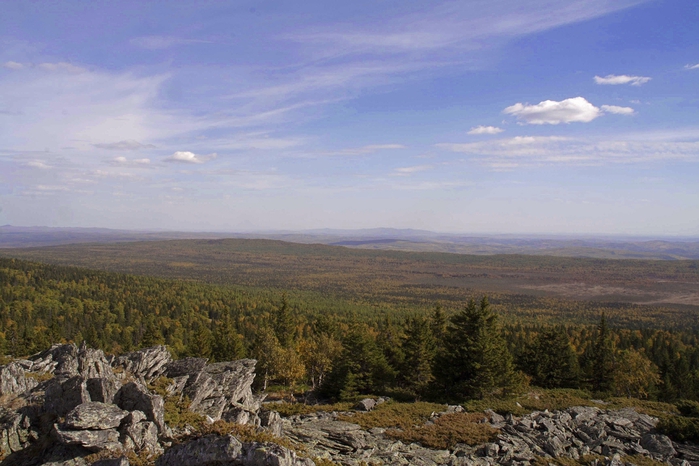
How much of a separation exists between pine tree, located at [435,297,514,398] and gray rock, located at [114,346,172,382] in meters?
24.9

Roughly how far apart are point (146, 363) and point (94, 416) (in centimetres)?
1052

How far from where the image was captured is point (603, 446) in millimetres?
22750

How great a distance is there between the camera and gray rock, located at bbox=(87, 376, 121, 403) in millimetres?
17719

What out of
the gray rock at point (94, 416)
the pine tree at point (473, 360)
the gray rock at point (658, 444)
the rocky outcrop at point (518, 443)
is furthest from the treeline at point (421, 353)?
the gray rock at point (94, 416)

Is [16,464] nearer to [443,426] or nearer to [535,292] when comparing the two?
[443,426]

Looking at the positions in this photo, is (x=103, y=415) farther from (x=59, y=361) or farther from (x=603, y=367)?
(x=603, y=367)

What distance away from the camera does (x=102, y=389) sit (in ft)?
58.4

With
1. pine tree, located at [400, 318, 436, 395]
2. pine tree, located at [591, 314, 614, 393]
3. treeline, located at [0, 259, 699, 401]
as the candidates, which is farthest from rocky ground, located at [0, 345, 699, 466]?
pine tree, located at [591, 314, 614, 393]

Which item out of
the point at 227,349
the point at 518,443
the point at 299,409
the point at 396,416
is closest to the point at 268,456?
the point at 518,443

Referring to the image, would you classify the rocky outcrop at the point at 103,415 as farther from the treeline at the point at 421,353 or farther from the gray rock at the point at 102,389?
the treeline at the point at 421,353

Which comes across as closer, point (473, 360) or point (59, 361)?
point (59, 361)

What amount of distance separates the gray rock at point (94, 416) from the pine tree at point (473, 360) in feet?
93.6

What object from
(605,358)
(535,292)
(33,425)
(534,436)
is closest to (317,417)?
(534,436)

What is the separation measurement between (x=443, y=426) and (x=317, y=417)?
8.82 metres
